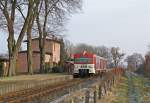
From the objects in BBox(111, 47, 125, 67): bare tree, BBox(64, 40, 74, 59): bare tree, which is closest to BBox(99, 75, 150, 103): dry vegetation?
BBox(64, 40, 74, 59): bare tree

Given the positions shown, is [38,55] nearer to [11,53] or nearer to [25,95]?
[11,53]

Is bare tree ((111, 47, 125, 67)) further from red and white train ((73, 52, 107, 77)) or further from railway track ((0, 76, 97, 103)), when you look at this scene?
railway track ((0, 76, 97, 103))

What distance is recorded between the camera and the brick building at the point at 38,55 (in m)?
95.2

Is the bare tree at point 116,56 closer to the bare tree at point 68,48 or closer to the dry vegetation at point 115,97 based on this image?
the bare tree at point 68,48

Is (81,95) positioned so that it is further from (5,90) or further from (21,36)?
(21,36)

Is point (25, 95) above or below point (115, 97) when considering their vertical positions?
above

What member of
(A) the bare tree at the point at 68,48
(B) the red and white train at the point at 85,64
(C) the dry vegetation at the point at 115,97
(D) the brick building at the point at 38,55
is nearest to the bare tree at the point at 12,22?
(B) the red and white train at the point at 85,64

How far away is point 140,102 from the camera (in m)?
28.1

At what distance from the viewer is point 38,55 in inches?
3826

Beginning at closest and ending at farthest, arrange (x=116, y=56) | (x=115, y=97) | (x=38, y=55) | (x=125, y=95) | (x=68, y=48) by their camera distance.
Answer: (x=115, y=97), (x=125, y=95), (x=38, y=55), (x=68, y=48), (x=116, y=56)

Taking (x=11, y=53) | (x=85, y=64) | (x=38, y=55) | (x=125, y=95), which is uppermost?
(x=38, y=55)

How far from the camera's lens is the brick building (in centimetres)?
9525

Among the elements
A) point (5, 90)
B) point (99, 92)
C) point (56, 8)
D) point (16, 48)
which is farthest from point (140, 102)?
point (56, 8)

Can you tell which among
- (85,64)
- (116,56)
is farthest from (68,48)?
(85,64)
